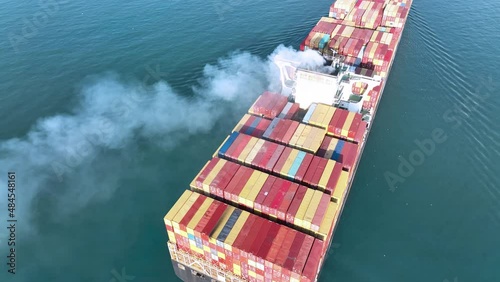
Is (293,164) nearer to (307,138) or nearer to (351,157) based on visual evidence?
(307,138)

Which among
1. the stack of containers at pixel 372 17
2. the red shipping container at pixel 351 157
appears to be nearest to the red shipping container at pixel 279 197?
the red shipping container at pixel 351 157

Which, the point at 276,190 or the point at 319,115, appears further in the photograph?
the point at 319,115

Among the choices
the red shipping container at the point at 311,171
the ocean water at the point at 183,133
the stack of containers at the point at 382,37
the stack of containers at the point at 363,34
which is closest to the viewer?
the red shipping container at the point at 311,171

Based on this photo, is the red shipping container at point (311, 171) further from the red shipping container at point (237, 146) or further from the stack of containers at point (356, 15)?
the stack of containers at point (356, 15)

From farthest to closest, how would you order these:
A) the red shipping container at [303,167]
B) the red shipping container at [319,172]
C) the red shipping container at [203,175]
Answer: the red shipping container at [303,167] < the red shipping container at [203,175] < the red shipping container at [319,172]

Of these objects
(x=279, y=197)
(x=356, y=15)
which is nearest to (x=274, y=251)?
(x=279, y=197)

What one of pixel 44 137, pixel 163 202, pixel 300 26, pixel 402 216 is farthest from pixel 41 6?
pixel 402 216
